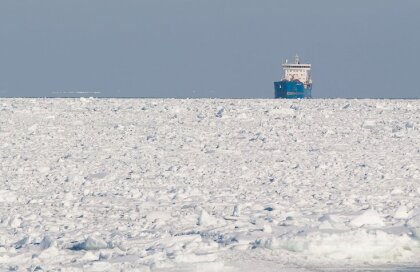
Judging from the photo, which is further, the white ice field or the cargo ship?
the cargo ship

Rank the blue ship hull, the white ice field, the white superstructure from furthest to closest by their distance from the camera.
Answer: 1. the white superstructure
2. the blue ship hull
3. the white ice field

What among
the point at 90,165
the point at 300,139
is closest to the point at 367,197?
the point at 90,165

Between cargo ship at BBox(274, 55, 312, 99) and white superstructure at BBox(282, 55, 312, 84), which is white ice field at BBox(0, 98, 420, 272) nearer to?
cargo ship at BBox(274, 55, 312, 99)

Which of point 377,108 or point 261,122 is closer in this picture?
point 261,122

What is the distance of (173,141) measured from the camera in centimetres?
1748

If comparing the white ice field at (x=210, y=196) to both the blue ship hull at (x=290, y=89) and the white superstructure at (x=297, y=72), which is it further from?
the white superstructure at (x=297, y=72)

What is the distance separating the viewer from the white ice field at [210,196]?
786 centimetres

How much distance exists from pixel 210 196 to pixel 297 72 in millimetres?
66265

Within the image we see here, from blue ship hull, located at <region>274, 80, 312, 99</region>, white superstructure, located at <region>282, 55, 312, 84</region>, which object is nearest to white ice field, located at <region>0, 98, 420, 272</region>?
blue ship hull, located at <region>274, 80, 312, 99</region>

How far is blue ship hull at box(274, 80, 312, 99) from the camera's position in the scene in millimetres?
70125

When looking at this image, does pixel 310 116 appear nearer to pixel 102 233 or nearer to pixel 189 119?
pixel 189 119

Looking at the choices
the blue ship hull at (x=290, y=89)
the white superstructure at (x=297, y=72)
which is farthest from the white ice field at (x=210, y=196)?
the white superstructure at (x=297, y=72)

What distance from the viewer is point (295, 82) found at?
70.9 metres

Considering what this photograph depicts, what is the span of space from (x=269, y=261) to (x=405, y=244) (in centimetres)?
121
